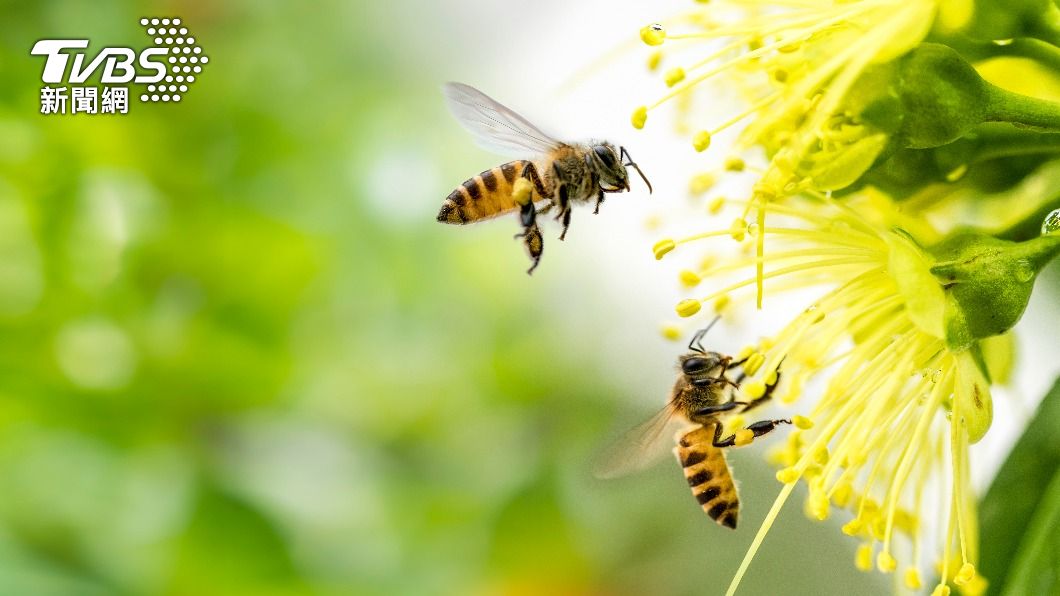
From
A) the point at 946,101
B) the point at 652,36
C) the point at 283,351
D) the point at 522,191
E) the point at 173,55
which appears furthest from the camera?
the point at 173,55

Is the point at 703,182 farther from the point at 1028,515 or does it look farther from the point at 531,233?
the point at 1028,515

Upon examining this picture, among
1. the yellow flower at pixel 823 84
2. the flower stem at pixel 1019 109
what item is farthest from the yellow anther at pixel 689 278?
the flower stem at pixel 1019 109

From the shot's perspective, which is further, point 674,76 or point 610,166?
point 610,166

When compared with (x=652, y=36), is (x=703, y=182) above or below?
below

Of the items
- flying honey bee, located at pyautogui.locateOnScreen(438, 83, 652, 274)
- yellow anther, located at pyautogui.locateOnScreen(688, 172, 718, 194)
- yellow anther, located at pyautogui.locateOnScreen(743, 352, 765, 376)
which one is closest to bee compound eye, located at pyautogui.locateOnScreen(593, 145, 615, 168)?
flying honey bee, located at pyautogui.locateOnScreen(438, 83, 652, 274)

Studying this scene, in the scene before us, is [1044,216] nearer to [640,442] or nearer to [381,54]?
A: [640,442]

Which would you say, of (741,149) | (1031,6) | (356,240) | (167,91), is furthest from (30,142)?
(1031,6)

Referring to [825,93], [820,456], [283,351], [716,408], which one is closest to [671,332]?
[716,408]
